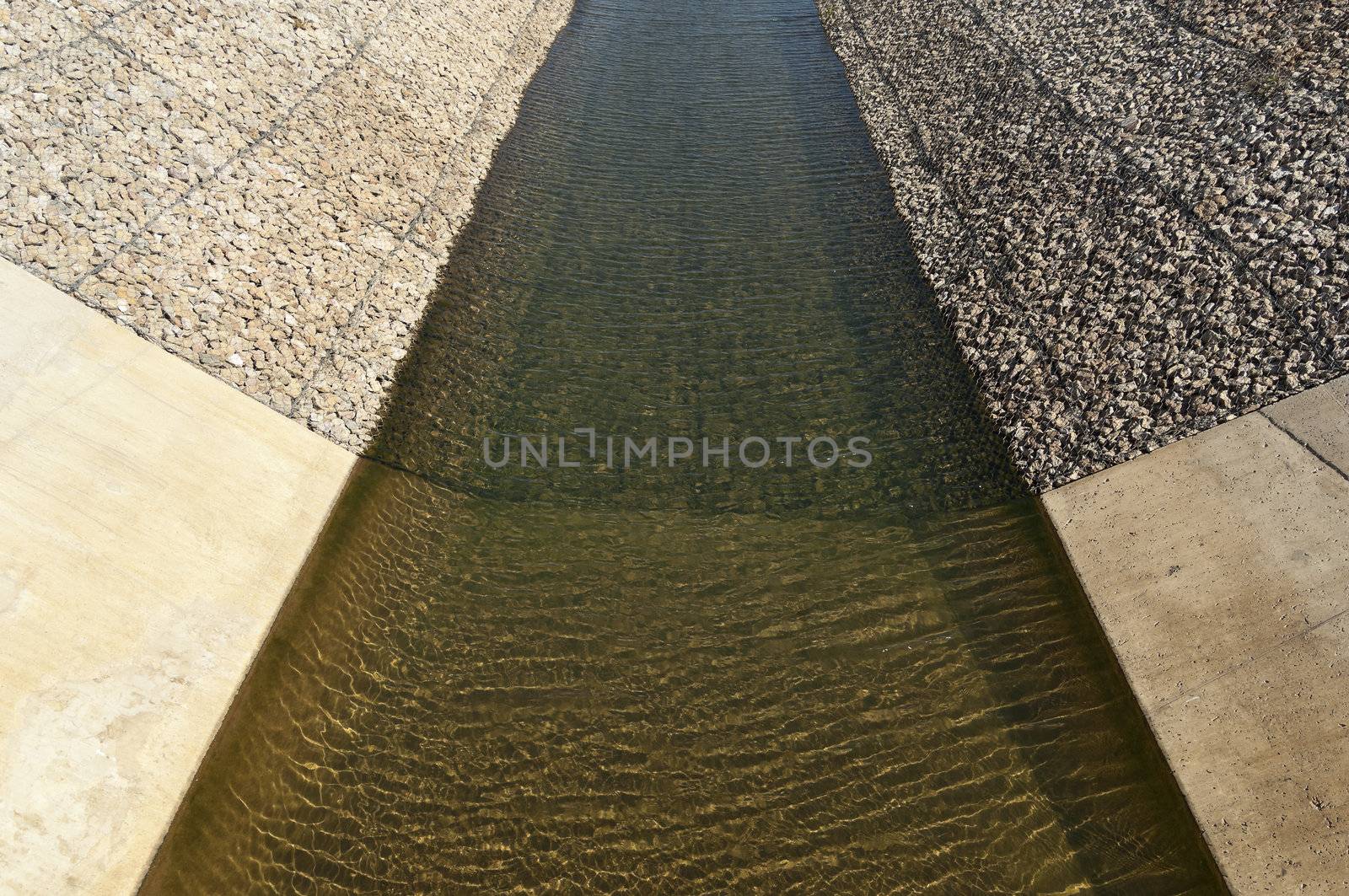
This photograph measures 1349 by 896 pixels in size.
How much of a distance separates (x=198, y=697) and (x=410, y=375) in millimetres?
6069

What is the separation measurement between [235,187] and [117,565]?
7.52 m

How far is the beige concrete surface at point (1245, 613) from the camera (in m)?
7.81

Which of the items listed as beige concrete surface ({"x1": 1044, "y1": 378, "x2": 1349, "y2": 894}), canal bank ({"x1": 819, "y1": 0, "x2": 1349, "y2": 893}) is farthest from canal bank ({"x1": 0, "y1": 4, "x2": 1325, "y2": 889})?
canal bank ({"x1": 819, "y1": 0, "x2": 1349, "y2": 893})

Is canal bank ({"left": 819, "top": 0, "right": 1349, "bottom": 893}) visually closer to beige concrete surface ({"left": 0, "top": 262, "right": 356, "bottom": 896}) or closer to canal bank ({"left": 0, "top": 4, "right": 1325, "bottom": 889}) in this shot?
canal bank ({"left": 0, "top": 4, "right": 1325, "bottom": 889})

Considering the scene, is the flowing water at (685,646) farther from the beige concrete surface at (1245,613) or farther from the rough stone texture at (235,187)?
the rough stone texture at (235,187)

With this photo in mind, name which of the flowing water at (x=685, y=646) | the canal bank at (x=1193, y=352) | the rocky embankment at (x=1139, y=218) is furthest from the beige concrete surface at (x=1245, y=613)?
the rocky embankment at (x=1139, y=218)

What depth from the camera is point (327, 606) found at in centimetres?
1044

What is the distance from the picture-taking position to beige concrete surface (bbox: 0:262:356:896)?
27.3 ft

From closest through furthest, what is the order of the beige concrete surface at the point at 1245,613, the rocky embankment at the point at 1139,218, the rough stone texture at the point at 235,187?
the beige concrete surface at the point at 1245,613
the rocky embankment at the point at 1139,218
the rough stone texture at the point at 235,187

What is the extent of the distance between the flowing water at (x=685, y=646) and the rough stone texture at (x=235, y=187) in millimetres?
1232

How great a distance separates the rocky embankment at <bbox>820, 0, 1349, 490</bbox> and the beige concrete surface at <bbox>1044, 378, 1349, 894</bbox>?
62 centimetres

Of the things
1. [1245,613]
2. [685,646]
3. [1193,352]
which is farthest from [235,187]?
[1245,613]

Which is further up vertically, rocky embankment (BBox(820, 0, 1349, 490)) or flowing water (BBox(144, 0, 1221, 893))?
rocky embankment (BBox(820, 0, 1349, 490))

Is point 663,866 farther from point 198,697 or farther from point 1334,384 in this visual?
point 1334,384
